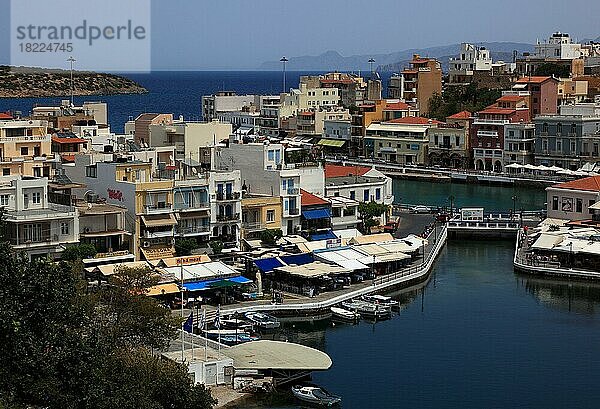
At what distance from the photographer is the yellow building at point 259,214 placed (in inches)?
1238

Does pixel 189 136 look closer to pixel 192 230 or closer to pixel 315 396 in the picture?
pixel 192 230

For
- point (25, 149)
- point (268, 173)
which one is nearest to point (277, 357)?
point (268, 173)

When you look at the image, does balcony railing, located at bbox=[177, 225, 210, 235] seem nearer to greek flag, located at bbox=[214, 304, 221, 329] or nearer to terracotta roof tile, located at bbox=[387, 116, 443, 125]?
greek flag, located at bbox=[214, 304, 221, 329]

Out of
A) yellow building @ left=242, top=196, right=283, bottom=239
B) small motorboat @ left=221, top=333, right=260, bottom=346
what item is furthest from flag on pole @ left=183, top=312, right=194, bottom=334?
yellow building @ left=242, top=196, right=283, bottom=239

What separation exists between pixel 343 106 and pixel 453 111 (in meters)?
8.10

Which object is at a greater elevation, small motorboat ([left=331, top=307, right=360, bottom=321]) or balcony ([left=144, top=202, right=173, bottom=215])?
balcony ([left=144, top=202, right=173, bottom=215])

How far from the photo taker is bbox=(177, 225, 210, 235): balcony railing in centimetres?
2981

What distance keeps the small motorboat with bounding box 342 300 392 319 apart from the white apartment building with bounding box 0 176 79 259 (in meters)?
6.63

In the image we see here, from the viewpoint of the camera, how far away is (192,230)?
30.0m

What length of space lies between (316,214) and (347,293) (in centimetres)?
545

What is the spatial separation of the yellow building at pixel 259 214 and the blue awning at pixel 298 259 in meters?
2.16

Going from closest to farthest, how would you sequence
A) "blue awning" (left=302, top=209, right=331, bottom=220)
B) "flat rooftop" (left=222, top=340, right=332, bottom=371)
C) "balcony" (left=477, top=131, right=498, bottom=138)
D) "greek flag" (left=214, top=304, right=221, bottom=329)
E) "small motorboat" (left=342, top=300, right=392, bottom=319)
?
"flat rooftop" (left=222, top=340, right=332, bottom=371) < "greek flag" (left=214, top=304, right=221, bottom=329) < "small motorboat" (left=342, top=300, right=392, bottom=319) < "blue awning" (left=302, top=209, right=331, bottom=220) < "balcony" (left=477, top=131, right=498, bottom=138)

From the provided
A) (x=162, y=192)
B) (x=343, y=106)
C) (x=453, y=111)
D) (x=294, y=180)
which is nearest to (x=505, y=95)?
(x=453, y=111)

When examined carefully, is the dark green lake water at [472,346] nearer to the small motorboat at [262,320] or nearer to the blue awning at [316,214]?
the small motorboat at [262,320]
